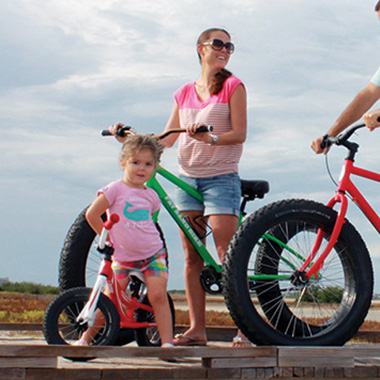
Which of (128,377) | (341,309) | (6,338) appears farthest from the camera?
(6,338)

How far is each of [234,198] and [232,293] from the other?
0.86m

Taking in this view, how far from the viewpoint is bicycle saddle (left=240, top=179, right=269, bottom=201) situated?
4723 mm

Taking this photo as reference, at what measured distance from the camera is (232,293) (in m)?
3.75

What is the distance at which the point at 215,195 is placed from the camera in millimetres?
4352

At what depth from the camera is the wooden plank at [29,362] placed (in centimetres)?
327

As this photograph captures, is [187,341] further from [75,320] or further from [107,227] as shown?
[107,227]

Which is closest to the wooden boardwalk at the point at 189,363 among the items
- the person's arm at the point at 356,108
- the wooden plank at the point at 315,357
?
the wooden plank at the point at 315,357

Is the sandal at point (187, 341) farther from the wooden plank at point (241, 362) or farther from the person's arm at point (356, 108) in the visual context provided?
the person's arm at point (356, 108)

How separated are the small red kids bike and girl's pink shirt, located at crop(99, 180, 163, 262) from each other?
7 centimetres

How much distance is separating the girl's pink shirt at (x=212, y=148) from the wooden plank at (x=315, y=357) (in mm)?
1358

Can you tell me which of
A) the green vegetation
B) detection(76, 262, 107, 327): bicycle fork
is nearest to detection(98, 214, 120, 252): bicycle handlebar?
detection(76, 262, 107, 327): bicycle fork

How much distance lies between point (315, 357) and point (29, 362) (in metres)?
1.67

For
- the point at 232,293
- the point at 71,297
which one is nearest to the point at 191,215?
the point at 232,293

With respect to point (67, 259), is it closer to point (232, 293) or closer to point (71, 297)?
point (71, 297)
